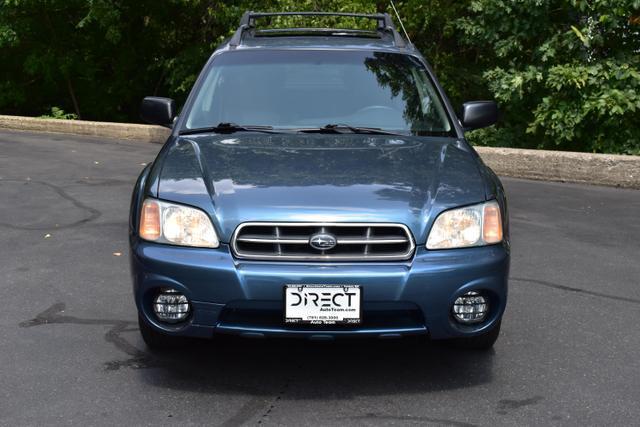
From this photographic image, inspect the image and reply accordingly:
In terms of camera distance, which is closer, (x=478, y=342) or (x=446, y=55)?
(x=478, y=342)

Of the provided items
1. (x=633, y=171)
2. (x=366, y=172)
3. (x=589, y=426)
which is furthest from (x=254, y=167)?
(x=633, y=171)

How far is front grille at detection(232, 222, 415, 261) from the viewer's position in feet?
13.2

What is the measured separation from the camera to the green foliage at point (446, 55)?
11703 mm

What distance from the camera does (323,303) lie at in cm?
397

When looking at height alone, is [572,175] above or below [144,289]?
below

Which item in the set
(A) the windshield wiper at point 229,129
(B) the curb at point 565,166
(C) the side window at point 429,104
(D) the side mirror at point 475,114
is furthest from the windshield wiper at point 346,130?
(B) the curb at point 565,166

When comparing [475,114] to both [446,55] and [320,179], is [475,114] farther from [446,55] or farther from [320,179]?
[446,55]

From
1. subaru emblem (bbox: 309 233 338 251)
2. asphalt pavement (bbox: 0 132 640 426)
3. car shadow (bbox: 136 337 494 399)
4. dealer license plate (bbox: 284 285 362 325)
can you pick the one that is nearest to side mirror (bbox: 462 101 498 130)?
asphalt pavement (bbox: 0 132 640 426)

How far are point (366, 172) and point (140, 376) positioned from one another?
1.39 m

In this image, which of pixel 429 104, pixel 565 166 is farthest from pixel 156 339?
pixel 565 166

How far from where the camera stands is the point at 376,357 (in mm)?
4727

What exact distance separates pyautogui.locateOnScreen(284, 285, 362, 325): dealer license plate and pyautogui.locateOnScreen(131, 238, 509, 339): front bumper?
3 centimetres

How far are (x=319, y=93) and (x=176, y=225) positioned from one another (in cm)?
158

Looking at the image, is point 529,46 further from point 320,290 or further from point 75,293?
point 320,290
